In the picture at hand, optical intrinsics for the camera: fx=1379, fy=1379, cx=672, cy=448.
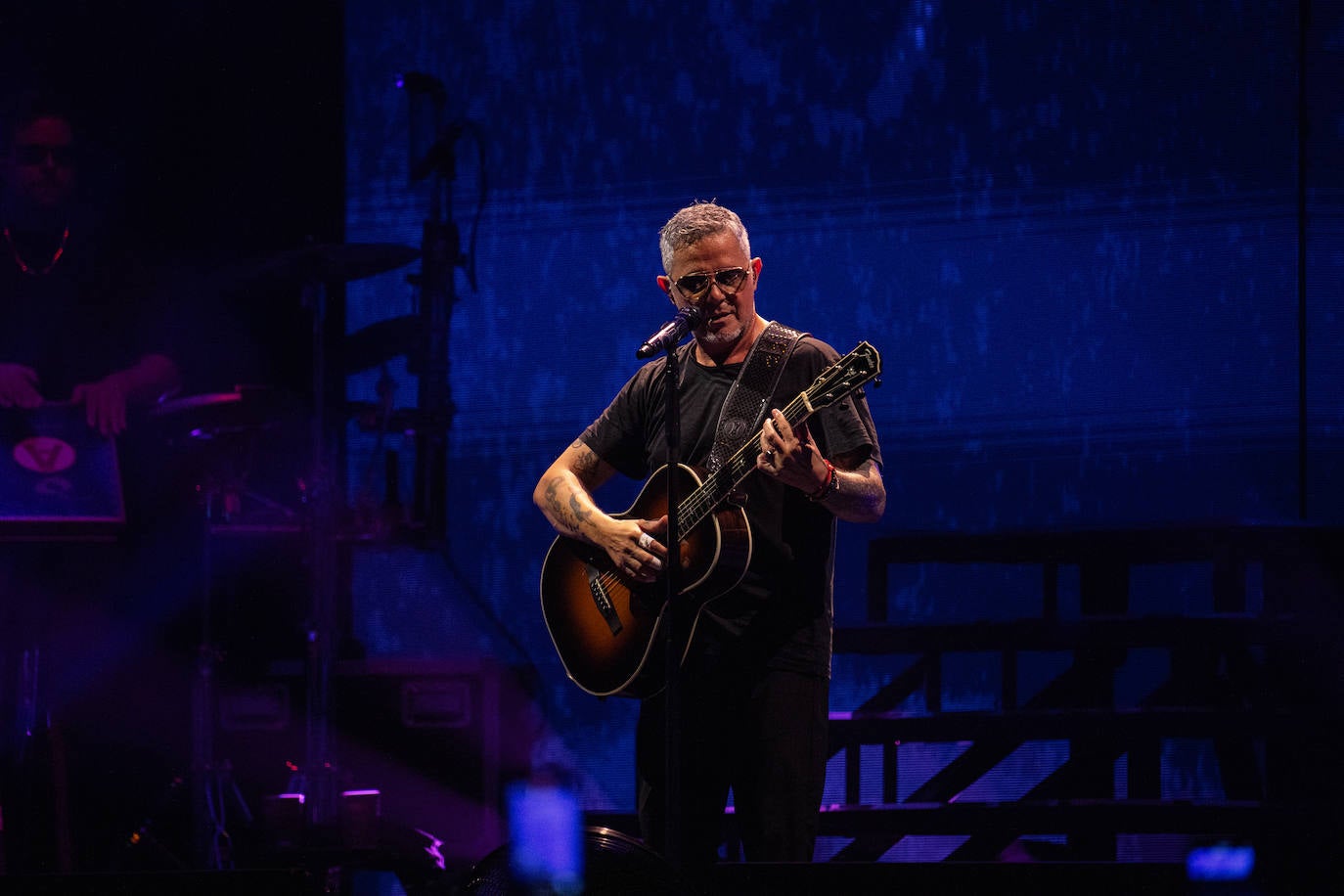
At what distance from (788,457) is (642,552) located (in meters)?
0.50

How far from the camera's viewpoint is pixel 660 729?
287 centimetres

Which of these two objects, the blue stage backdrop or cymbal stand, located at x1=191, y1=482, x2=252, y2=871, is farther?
the blue stage backdrop

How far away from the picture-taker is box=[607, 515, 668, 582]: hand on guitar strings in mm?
2955

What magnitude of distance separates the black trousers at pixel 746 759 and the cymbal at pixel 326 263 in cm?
264

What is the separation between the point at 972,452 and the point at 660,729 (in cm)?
265

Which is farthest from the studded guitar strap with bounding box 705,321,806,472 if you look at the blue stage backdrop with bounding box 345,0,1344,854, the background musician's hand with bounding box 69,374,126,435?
the background musician's hand with bounding box 69,374,126,435

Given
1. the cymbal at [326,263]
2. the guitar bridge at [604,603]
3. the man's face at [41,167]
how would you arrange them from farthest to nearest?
the cymbal at [326,263]
the man's face at [41,167]
the guitar bridge at [604,603]

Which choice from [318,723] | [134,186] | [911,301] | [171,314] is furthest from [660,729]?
[134,186]

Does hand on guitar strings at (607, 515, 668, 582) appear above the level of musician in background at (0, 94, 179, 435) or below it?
below

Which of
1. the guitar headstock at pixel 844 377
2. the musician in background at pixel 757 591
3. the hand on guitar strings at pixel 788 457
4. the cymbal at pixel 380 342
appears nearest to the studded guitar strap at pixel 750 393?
the musician in background at pixel 757 591

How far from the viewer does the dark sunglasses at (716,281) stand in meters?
2.86

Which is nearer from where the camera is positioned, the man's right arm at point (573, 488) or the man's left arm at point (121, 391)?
the man's right arm at point (573, 488)

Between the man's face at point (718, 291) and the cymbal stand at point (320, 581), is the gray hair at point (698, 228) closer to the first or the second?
the man's face at point (718, 291)

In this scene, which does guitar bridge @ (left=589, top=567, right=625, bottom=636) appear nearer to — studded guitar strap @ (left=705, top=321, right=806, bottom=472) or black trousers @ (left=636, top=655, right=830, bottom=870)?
black trousers @ (left=636, top=655, right=830, bottom=870)
